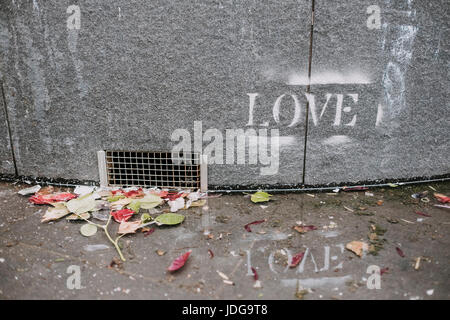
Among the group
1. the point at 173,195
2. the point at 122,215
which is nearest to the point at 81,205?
the point at 122,215

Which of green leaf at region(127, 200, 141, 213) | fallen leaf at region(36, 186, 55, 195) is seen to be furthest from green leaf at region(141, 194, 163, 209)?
fallen leaf at region(36, 186, 55, 195)

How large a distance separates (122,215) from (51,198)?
0.82 metres

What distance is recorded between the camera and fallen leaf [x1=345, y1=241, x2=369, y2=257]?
208 centimetres

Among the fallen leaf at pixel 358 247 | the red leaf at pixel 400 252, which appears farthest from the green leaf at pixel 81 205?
the red leaf at pixel 400 252

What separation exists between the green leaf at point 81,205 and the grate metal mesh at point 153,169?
42cm

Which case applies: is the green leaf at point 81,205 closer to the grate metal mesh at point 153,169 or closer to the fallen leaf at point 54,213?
the fallen leaf at point 54,213

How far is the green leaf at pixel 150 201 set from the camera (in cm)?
272

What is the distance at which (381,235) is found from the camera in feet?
7.49

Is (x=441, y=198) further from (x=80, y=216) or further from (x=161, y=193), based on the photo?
(x=80, y=216)

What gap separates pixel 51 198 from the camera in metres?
2.84

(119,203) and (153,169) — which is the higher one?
(153,169)
